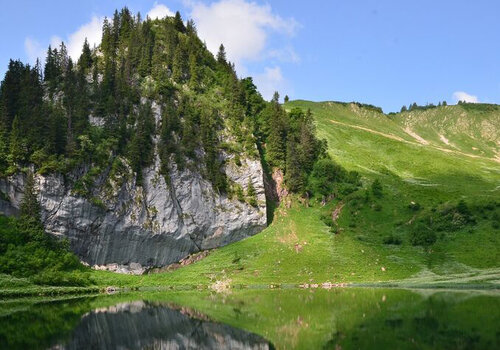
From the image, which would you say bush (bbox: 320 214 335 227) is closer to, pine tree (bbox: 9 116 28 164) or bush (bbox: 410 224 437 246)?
bush (bbox: 410 224 437 246)

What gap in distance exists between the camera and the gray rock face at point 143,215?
323 ft

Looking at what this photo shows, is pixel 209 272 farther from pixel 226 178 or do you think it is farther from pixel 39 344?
pixel 39 344

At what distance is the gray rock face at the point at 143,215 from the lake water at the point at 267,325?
1786 inches

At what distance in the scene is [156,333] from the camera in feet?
118

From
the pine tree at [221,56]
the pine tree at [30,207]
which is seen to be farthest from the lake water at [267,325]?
the pine tree at [221,56]

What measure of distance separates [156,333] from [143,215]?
238ft

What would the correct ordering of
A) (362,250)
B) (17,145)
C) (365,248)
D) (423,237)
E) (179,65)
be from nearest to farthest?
(362,250) < (365,248) < (423,237) < (17,145) < (179,65)

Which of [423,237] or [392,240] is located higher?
[423,237]

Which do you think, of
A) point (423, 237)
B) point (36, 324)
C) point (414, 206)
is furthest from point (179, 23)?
point (36, 324)

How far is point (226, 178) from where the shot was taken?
12231cm

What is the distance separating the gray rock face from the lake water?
149 feet

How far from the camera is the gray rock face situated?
98.3 meters

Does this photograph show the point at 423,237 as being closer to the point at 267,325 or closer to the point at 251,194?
the point at 251,194

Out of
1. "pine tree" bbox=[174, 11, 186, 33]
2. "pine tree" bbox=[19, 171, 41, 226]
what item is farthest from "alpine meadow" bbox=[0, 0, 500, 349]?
"pine tree" bbox=[174, 11, 186, 33]
